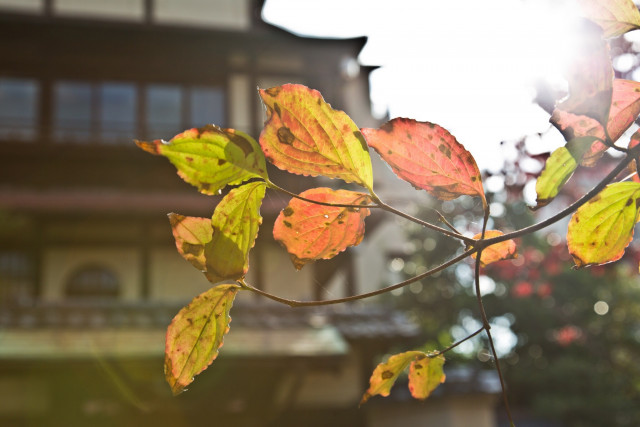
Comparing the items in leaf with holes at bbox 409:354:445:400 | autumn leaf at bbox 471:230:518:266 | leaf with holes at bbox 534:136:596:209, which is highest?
leaf with holes at bbox 534:136:596:209

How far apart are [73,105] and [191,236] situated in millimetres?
7651

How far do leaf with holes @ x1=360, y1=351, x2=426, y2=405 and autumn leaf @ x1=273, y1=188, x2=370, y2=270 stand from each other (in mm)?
82

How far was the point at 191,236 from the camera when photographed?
0.36m

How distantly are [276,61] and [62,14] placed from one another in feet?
8.17

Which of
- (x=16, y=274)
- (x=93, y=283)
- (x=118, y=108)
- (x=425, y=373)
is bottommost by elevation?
(x=93, y=283)

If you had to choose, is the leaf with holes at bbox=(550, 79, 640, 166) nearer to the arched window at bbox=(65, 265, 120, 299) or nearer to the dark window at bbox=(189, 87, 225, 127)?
the arched window at bbox=(65, 265, 120, 299)

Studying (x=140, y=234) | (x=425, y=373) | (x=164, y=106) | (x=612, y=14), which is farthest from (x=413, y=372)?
(x=164, y=106)

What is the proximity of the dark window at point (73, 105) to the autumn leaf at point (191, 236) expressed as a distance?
731 cm

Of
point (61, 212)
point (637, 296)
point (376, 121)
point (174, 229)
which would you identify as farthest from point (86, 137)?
point (637, 296)

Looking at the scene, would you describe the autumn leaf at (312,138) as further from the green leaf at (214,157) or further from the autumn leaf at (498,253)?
the autumn leaf at (498,253)

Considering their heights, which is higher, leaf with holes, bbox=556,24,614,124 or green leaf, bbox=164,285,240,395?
leaf with holes, bbox=556,24,614,124

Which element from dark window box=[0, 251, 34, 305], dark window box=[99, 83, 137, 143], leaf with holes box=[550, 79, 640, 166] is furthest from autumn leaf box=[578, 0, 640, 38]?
dark window box=[0, 251, 34, 305]

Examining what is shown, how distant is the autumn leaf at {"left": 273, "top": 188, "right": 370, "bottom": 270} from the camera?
0.39 metres

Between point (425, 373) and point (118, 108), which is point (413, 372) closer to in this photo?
point (425, 373)
